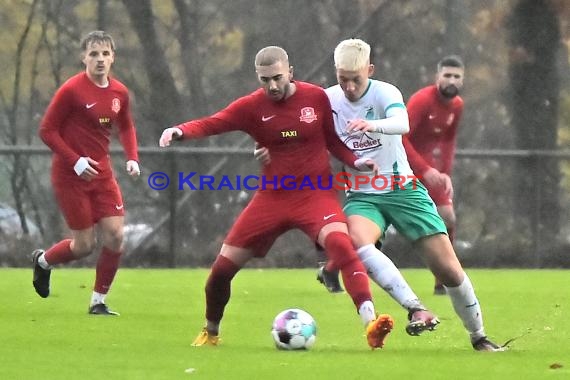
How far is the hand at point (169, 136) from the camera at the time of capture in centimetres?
804

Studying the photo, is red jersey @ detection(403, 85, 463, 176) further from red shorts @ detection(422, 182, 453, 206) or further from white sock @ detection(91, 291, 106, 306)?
white sock @ detection(91, 291, 106, 306)

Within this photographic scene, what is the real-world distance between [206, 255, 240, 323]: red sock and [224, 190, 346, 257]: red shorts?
13 centimetres

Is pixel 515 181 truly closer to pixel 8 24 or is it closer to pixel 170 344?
pixel 8 24

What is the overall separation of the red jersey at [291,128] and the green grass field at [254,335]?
40.4 inches

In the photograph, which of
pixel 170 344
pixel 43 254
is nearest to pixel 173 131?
pixel 170 344

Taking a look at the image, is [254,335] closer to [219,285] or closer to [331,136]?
[219,285]

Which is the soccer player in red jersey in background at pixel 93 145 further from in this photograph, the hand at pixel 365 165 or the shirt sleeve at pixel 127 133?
the hand at pixel 365 165

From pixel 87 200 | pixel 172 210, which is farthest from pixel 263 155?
pixel 172 210

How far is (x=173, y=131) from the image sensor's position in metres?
8.15

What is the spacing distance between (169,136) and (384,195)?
1298 millimetres

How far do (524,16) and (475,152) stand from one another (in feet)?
5.94

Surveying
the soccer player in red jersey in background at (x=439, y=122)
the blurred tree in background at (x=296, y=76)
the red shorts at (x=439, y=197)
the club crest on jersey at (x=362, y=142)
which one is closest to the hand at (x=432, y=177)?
the soccer player in red jersey in background at (x=439, y=122)

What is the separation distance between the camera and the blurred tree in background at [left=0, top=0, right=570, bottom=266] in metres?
18.0

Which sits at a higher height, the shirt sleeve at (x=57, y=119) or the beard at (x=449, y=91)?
the beard at (x=449, y=91)
